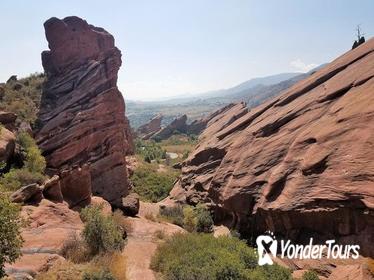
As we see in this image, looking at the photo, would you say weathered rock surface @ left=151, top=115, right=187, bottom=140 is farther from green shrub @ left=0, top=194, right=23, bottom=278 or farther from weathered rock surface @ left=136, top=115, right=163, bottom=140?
green shrub @ left=0, top=194, right=23, bottom=278

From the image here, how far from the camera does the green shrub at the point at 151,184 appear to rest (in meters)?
48.8

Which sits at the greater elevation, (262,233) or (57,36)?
(57,36)

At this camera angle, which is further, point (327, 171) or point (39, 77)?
point (39, 77)

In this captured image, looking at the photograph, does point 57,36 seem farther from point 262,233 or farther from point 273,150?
point 262,233

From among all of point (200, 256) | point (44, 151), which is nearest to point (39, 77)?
point (44, 151)

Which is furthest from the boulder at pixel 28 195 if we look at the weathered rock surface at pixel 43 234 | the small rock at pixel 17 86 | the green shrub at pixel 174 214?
the small rock at pixel 17 86

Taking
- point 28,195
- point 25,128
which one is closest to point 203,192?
point 28,195

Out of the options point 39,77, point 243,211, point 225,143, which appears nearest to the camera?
point 243,211

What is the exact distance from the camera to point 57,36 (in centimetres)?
4412

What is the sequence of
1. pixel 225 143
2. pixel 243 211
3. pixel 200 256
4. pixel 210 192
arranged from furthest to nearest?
pixel 225 143, pixel 210 192, pixel 243 211, pixel 200 256

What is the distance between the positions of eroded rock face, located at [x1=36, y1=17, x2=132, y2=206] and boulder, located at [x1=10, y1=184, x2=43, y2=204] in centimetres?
948

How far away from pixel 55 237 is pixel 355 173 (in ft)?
48.1

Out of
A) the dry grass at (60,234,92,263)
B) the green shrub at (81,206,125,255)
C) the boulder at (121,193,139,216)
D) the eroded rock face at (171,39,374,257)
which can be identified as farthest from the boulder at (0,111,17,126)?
the dry grass at (60,234,92,263)

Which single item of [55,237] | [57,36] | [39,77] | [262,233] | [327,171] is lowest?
[262,233]
